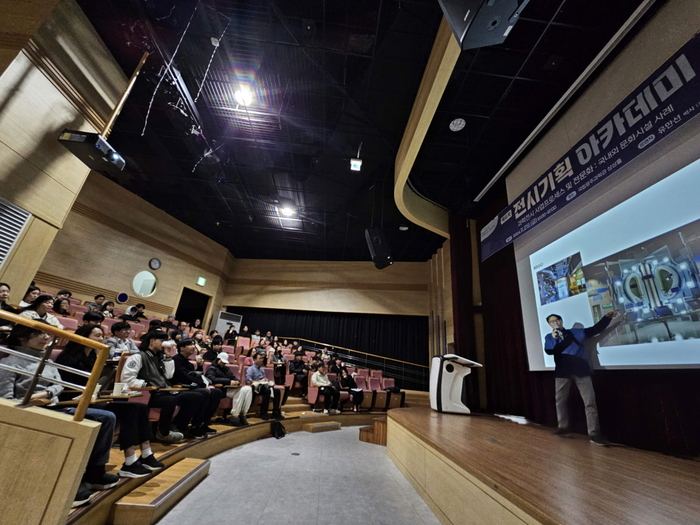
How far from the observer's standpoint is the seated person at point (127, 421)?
5.99ft

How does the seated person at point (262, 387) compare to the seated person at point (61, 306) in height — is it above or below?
below

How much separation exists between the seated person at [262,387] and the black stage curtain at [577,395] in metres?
3.36

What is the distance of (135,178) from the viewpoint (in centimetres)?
641

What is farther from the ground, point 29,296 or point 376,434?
point 29,296

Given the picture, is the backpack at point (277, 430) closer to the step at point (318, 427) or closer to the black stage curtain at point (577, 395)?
the step at point (318, 427)

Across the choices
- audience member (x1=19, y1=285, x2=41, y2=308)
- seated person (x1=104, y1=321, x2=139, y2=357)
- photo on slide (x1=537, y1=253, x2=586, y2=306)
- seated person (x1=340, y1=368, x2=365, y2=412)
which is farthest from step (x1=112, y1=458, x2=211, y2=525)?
seated person (x1=340, y1=368, x2=365, y2=412)

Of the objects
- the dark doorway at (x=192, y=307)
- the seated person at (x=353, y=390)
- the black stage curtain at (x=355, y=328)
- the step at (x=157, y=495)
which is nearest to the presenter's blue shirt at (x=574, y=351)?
the step at (x=157, y=495)

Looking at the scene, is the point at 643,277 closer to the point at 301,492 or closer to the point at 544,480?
the point at 544,480

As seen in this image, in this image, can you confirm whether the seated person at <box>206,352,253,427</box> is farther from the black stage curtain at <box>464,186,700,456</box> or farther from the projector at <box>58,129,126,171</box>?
the black stage curtain at <box>464,186,700,456</box>

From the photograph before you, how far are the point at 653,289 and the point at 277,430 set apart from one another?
408 cm

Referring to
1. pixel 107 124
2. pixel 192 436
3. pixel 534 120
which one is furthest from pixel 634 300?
pixel 107 124

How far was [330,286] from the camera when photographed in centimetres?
1005

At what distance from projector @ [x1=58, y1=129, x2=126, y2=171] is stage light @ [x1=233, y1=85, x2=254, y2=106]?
1750mm

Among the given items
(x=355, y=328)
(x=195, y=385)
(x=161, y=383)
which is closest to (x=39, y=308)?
(x=161, y=383)
